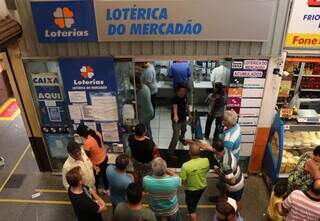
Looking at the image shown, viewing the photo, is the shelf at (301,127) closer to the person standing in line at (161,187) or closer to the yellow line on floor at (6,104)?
the person standing in line at (161,187)

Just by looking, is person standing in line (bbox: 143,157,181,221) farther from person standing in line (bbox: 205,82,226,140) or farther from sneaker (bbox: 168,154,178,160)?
person standing in line (bbox: 205,82,226,140)

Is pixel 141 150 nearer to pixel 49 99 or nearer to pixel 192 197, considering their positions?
pixel 192 197

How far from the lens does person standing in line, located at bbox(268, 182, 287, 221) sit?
463 centimetres

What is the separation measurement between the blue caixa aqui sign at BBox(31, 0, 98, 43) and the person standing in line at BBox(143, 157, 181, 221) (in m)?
2.45

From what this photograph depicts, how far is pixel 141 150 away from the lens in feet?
16.8

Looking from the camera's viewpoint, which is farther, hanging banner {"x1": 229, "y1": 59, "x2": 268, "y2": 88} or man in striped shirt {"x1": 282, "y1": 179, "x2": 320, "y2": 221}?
hanging banner {"x1": 229, "y1": 59, "x2": 268, "y2": 88}

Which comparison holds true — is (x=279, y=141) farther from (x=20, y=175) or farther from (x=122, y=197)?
(x=20, y=175)

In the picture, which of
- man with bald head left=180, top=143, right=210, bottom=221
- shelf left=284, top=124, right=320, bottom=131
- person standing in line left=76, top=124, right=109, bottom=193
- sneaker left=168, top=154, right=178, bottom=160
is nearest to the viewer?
man with bald head left=180, top=143, right=210, bottom=221

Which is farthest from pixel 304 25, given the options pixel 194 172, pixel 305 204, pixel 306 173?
Answer: pixel 194 172

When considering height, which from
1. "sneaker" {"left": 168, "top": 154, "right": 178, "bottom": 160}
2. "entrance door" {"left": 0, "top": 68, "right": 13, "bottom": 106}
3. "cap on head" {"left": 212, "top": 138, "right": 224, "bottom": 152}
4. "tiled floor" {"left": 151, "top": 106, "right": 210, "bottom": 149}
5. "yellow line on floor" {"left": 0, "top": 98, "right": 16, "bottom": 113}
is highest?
"cap on head" {"left": 212, "top": 138, "right": 224, "bottom": 152}

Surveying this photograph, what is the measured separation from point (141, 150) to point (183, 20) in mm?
2231

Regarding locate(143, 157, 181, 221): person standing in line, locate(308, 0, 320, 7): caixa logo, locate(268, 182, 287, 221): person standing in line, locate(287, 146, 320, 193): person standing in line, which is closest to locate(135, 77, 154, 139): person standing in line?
locate(143, 157, 181, 221): person standing in line

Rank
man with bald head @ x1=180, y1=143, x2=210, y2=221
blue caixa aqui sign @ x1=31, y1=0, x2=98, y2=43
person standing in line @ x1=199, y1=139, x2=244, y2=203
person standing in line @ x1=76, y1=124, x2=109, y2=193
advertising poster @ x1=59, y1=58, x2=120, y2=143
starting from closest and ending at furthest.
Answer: man with bald head @ x1=180, y1=143, x2=210, y2=221, person standing in line @ x1=199, y1=139, x2=244, y2=203, blue caixa aqui sign @ x1=31, y1=0, x2=98, y2=43, person standing in line @ x1=76, y1=124, x2=109, y2=193, advertising poster @ x1=59, y1=58, x2=120, y2=143

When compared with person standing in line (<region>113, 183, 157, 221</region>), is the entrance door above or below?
below
